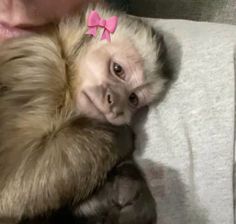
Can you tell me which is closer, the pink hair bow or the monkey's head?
the monkey's head

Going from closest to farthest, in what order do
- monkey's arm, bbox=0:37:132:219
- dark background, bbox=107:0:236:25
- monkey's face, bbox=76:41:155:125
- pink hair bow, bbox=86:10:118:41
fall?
monkey's arm, bbox=0:37:132:219, monkey's face, bbox=76:41:155:125, pink hair bow, bbox=86:10:118:41, dark background, bbox=107:0:236:25

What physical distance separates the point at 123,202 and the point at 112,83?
280 millimetres

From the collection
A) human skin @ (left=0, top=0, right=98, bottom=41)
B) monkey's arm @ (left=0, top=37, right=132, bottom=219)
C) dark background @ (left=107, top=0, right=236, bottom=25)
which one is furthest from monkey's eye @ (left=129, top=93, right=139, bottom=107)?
dark background @ (left=107, top=0, right=236, bottom=25)

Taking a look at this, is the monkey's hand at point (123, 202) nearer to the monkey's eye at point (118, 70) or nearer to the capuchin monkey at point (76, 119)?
the capuchin monkey at point (76, 119)

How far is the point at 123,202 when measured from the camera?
1.14 metres

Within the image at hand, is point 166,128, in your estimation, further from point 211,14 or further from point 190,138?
point 211,14

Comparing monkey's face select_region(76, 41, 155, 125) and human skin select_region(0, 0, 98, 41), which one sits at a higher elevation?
human skin select_region(0, 0, 98, 41)

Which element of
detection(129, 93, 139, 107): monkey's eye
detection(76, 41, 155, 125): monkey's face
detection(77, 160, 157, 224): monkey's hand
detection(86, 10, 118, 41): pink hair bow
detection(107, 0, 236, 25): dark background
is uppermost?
detection(86, 10, 118, 41): pink hair bow

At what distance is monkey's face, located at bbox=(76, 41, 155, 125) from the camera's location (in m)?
1.23

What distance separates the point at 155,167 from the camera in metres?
1.23

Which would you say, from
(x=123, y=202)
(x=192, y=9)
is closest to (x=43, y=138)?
(x=123, y=202)

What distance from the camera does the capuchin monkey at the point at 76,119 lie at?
110 cm

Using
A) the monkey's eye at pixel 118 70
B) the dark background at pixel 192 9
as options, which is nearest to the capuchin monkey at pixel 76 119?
the monkey's eye at pixel 118 70

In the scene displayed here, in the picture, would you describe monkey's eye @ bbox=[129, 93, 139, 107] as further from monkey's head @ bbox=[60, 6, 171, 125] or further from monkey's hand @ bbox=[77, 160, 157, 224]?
monkey's hand @ bbox=[77, 160, 157, 224]
